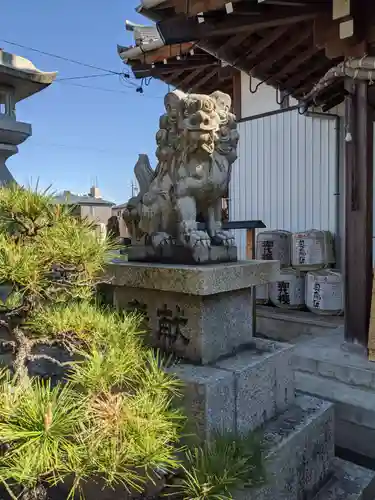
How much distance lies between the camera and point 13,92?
547 centimetres

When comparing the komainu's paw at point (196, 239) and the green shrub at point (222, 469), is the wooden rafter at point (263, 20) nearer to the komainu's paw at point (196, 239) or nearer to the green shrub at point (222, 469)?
the komainu's paw at point (196, 239)

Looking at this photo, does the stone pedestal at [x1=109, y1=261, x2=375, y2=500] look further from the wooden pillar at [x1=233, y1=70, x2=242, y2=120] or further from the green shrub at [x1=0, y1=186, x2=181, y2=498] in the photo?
the wooden pillar at [x1=233, y1=70, x2=242, y2=120]

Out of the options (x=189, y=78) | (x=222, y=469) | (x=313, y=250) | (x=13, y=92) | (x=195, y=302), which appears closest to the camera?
(x=222, y=469)

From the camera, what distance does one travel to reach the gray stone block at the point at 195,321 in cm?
220

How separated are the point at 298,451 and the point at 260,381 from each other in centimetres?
44

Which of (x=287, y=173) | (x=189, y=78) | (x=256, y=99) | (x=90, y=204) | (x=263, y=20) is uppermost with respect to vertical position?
(x=189, y=78)

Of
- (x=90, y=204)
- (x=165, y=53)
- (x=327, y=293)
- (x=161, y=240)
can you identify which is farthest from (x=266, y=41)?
(x=90, y=204)

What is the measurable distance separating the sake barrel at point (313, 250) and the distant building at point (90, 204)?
293cm

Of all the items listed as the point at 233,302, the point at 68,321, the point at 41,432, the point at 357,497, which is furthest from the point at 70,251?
the point at 357,497

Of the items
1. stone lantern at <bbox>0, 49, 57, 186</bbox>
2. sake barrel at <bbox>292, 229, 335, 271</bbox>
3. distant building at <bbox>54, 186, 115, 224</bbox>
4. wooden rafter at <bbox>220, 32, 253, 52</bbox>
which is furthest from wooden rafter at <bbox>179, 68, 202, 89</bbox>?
sake barrel at <bbox>292, 229, 335, 271</bbox>

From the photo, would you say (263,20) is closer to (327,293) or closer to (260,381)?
(327,293)

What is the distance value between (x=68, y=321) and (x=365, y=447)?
2.69m

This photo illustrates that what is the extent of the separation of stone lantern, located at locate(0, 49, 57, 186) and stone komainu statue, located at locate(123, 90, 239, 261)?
2917 millimetres

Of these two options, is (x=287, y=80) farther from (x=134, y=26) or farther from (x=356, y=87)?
(x=134, y=26)
